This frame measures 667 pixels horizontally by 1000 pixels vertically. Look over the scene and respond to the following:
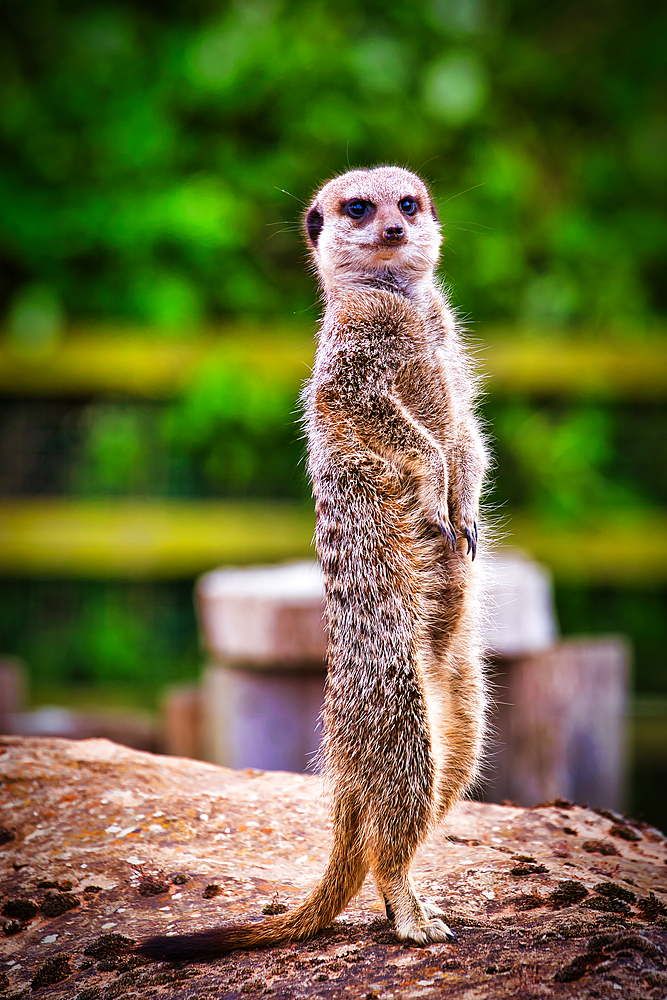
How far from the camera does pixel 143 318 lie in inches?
199

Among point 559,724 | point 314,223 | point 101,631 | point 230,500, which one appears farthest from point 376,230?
point 101,631

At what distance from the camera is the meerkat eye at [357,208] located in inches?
80.4

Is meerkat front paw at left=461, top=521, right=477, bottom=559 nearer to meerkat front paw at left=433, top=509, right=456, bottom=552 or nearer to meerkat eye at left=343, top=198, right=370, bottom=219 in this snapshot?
meerkat front paw at left=433, top=509, right=456, bottom=552

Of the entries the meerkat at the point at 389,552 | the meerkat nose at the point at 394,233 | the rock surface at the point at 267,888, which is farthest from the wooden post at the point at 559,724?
the meerkat nose at the point at 394,233

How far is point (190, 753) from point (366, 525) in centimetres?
239

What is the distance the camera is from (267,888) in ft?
6.42

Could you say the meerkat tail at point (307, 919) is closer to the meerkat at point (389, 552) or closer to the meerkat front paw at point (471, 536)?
the meerkat at point (389, 552)

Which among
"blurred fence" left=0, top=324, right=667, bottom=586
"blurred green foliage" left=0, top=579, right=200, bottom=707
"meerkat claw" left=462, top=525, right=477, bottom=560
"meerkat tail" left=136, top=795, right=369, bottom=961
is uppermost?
"blurred fence" left=0, top=324, right=667, bottom=586

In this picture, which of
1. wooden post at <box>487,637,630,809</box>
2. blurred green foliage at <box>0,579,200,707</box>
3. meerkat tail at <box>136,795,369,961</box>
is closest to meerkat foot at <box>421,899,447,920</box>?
meerkat tail at <box>136,795,369,961</box>

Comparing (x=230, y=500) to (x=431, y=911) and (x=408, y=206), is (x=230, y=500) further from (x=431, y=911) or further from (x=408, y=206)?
(x=431, y=911)

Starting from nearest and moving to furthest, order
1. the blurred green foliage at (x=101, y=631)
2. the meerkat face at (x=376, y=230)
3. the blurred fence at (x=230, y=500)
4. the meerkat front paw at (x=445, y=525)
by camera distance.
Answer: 1. the meerkat front paw at (x=445, y=525)
2. the meerkat face at (x=376, y=230)
3. the blurred fence at (x=230, y=500)
4. the blurred green foliage at (x=101, y=631)

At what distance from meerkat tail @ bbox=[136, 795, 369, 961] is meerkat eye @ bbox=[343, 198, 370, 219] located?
1.21 meters

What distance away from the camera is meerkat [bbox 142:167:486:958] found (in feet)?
5.82

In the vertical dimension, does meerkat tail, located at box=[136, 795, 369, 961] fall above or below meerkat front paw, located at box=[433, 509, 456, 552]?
below
